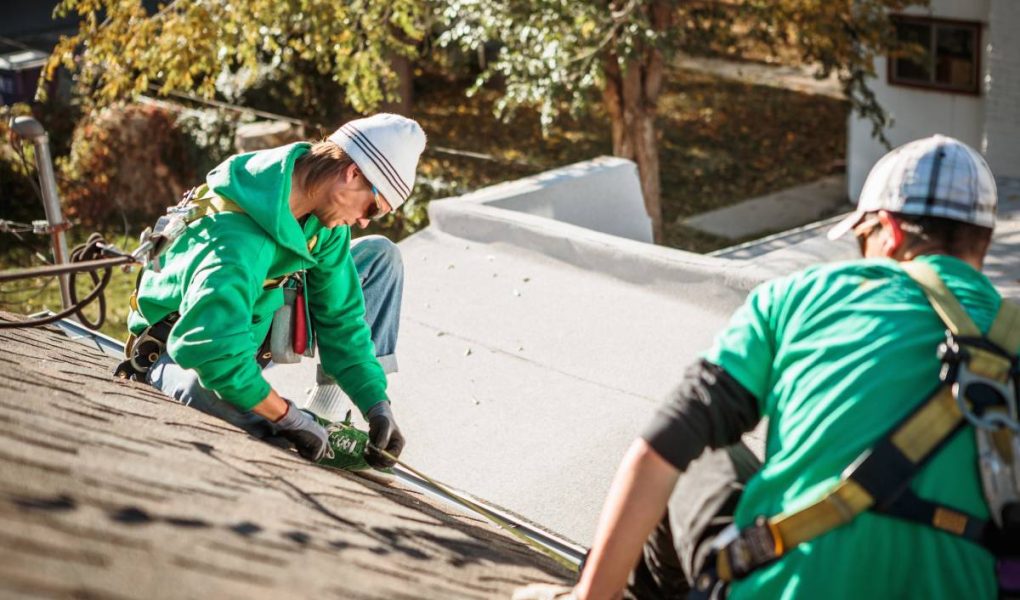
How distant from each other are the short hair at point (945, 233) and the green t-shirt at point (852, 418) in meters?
0.10

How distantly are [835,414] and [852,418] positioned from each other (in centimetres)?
3

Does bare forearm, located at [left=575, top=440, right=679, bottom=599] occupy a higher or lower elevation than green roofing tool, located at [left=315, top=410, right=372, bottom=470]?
higher

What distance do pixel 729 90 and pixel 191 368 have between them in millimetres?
14893

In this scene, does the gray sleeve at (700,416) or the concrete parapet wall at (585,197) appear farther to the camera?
the concrete parapet wall at (585,197)

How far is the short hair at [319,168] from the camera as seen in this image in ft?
11.2

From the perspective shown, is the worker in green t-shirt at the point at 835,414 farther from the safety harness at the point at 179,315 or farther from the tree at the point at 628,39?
the tree at the point at 628,39

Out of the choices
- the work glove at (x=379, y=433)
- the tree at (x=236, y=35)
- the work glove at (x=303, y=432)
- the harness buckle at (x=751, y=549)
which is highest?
the tree at (x=236, y=35)

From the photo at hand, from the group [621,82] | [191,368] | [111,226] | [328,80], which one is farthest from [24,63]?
[191,368]

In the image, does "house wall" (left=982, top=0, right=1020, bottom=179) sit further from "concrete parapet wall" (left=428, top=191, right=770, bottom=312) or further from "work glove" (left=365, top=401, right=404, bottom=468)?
"work glove" (left=365, top=401, right=404, bottom=468)

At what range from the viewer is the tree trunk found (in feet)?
32.8

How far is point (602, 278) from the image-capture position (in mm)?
6465

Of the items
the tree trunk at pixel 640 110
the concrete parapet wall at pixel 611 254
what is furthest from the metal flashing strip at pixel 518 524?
the tree trunk at pixel 640 110

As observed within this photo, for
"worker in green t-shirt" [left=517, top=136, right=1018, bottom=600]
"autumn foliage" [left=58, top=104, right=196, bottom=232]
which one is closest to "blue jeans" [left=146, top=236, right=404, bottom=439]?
"worker in green t-shirt" [left=517, top=136, right=1018, bottom=600]

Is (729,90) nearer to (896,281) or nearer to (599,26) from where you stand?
(599,26)
